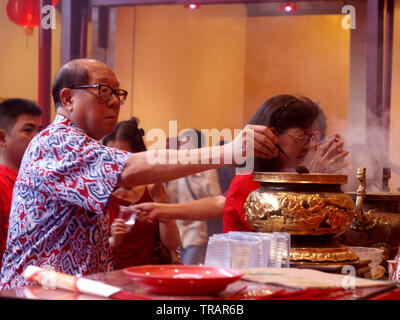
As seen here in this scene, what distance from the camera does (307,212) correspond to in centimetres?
142

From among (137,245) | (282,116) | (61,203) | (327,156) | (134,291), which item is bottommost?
(137,245)

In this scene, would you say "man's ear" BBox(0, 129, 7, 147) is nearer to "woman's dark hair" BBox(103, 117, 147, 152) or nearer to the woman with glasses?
"woman's dark hair" BBox(103, 117, 147, 152)

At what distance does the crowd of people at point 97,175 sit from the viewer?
144cm

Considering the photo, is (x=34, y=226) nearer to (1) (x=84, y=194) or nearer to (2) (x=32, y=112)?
(1) (x=84, y=194)

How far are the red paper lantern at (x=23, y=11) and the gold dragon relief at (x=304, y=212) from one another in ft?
10.3

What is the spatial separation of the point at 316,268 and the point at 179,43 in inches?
126

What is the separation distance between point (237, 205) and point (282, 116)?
1.23 ft

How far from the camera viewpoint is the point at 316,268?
136 centimetres

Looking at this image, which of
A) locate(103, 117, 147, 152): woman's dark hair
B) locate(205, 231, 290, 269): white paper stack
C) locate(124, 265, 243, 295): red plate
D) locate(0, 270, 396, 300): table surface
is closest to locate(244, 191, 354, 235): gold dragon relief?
locate(205, 231, 290, 269): white paper stack

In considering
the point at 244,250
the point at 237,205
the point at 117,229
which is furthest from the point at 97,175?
the point at 237,205

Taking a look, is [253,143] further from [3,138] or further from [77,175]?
[3,138]

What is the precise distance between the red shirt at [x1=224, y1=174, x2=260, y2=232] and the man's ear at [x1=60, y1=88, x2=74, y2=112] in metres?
0.71

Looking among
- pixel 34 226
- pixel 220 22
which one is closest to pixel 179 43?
pixel 220 22
